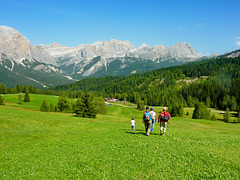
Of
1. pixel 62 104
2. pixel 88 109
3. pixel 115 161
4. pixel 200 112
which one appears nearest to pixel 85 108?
pixel 88 109

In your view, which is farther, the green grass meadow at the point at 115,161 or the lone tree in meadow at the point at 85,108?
the lone tree in meadow at the point at 85,108

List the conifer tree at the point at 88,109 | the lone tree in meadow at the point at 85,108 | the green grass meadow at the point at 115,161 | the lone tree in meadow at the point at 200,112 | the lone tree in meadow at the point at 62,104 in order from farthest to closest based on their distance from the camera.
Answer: the lone tree in meadow at the point at 200,112 < the lone tree in meadow at the point at 62,104 < the lone tree in meadow at the point at 85,108 < the conifer tree at the point at 88,109 < the green grass meadow at the point at 115,161

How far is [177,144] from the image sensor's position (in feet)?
65.4

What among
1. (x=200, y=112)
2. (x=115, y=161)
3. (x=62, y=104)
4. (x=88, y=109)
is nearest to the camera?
(x=115, y=161)

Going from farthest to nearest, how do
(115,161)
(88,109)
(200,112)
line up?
(200,112), (88,109), (115,161)

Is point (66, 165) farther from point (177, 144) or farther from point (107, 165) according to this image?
point (177, 144)

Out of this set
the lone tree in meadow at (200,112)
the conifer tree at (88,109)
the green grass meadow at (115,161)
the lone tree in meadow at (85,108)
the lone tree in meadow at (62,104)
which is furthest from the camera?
the lone tree in meadow at (200,112)

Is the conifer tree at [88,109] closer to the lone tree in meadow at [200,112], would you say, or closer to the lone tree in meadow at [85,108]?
the lone tree in meadow at [85,108]

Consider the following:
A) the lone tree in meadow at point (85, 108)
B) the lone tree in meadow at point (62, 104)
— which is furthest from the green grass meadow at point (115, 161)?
the lone tree in meadow at point (62, 104)

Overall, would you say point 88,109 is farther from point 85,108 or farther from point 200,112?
point 200,112

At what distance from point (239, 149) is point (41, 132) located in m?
28.0

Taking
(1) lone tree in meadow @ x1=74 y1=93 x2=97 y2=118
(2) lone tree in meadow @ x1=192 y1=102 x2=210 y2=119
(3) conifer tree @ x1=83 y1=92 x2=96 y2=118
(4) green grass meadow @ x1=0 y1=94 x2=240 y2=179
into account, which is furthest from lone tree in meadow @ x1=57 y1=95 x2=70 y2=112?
(4) green grass meadow @ x1=0 y1=94 x2=240 y2=179

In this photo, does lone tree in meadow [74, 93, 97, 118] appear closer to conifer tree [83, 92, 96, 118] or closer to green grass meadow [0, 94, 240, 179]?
conifer tree [83, 92, 96, 118]

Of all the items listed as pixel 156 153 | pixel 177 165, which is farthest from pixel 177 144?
pixel 177 165
